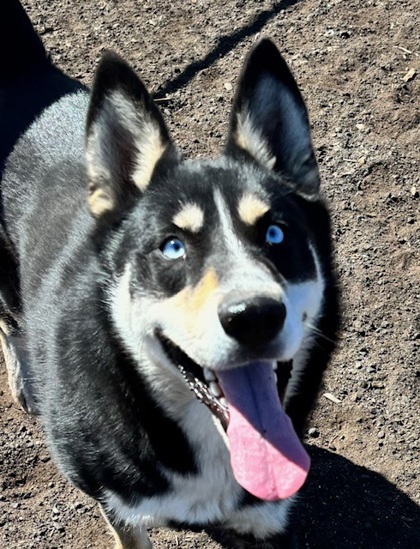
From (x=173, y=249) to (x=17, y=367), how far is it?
1716mm

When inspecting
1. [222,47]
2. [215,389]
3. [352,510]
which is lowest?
[352,510]

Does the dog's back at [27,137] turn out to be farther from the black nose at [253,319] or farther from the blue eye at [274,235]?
the black nose at [253,319]

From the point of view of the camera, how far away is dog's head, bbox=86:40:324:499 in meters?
2.28

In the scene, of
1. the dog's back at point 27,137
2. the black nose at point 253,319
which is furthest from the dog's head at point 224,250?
the dog's back at point 27,137

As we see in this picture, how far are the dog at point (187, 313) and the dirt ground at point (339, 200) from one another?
586 mm

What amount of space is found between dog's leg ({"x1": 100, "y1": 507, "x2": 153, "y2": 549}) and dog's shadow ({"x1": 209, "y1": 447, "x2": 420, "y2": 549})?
1.22 feet

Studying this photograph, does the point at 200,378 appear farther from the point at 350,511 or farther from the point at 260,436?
the point at 350,511

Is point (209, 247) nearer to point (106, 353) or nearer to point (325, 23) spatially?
point (106, 353)

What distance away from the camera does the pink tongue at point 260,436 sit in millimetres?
2418

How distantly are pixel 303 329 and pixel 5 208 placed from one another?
1.66m

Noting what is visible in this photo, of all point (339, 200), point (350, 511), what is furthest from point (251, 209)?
point (339, 200)

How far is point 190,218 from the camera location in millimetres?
2490

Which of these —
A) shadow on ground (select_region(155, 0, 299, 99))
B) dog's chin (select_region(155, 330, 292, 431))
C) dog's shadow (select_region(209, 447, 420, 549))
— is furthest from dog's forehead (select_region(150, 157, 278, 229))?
A: shadow on ground (select_region(155, 0, 299, 99))

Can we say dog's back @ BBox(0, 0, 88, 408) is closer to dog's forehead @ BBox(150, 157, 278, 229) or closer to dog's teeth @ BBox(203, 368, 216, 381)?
dog's forehead @ BBox(150, 157, 278, 229)
